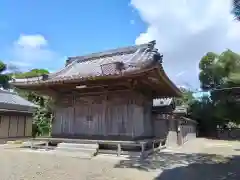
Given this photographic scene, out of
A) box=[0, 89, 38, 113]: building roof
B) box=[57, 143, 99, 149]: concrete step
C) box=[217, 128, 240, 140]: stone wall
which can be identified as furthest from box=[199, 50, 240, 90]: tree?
box=[0, 89, 38, 113]: building roof

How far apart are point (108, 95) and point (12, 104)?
12.8 metres

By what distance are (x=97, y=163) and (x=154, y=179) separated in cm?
305

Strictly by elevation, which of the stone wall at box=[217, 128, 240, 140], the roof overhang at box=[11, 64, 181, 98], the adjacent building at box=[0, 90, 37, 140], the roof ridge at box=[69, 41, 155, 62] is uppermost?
the roof ridge at box=[69, 41, 155, 62]

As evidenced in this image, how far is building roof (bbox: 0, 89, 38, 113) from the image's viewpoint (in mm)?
21375

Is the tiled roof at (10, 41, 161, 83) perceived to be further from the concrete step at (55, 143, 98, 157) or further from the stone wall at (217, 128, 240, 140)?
the stone wall at (217, 128, 240, 140)

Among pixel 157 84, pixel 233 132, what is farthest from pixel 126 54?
pixel 233 132

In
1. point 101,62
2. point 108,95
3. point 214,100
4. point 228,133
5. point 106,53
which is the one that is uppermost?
point 106,53

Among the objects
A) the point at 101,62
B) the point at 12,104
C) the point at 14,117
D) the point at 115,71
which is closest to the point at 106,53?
the point at 101,62

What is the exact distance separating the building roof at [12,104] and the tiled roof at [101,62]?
8209mm

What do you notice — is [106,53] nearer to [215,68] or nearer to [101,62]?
[101,62]

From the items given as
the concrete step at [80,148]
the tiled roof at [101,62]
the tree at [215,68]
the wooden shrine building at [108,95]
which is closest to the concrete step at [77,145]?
the concrete step at [80,148]

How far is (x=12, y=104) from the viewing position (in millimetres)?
21953

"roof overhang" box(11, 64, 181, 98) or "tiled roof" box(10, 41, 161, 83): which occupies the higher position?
"tiled roof" box(10, 41, 161, 83)

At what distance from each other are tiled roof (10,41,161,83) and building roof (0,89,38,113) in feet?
26.9
